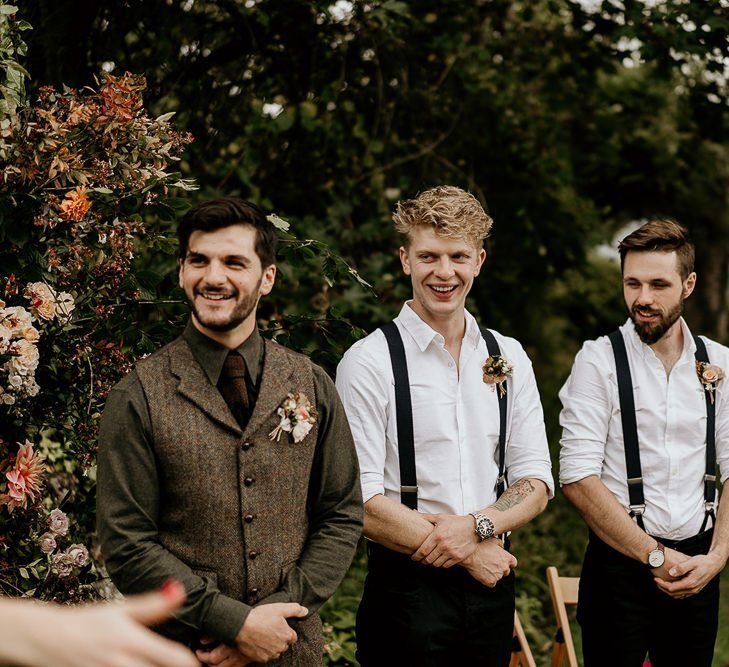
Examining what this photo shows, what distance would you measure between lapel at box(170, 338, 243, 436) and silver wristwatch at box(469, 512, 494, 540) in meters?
0.95

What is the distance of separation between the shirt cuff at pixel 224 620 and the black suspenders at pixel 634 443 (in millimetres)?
1610

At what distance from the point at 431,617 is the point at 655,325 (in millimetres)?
1375

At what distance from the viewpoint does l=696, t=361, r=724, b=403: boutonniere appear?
3.32m

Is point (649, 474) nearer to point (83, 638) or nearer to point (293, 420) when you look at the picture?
point (293, 420)

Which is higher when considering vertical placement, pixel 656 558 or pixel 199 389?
pixel 199 389

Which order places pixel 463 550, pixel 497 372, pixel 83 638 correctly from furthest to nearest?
pixel 497 372, pixel 463 550, pixel 83 638

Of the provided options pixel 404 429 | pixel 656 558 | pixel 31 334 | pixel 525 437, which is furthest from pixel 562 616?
pixel 31 334

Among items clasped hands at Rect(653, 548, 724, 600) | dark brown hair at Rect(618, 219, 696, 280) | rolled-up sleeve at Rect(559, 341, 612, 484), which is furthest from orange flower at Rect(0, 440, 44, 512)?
dark brown hair at Rect(618, 219, 696, 280)

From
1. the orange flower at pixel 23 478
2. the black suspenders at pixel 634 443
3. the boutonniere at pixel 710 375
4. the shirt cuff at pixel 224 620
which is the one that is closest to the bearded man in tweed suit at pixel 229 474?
the shirt cuff at pixel 224 620

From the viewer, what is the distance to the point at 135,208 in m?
3.04

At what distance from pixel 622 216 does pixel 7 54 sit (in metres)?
11.4

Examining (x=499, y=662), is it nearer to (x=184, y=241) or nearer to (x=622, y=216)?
(x=184, y=241)

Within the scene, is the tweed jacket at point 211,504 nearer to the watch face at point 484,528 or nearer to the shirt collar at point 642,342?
the watch face at point 484,528

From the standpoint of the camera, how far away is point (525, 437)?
3119mm
